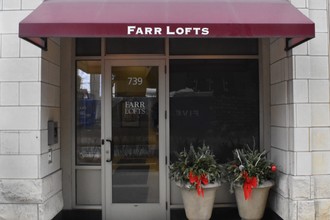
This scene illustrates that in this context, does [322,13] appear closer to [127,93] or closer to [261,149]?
[261,149]

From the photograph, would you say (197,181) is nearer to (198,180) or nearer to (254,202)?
(198,180)

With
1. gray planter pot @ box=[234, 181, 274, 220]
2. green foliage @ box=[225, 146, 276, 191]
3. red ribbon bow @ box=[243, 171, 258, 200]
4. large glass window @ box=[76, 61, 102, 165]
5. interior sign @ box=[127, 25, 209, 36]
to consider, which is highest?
interior sign @ box=[127, 25, 209, 36]

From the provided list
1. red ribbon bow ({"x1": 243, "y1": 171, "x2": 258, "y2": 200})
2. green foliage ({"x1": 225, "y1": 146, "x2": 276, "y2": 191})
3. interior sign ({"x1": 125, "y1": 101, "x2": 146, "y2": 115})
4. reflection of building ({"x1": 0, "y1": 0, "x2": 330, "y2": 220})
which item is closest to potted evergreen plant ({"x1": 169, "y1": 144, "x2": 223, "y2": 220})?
green foliage ({"x1": 225, "y1": 146, "x2": 276, "y2": 191})

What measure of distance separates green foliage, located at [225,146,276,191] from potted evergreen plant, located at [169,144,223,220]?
0.20 metres

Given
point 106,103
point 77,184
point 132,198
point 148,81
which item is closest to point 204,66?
point 148,81

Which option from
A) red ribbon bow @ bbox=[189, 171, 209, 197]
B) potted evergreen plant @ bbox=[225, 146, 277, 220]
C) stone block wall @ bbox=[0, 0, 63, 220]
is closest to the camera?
stone block wall @ bbox=[0, 0, 63, 220]

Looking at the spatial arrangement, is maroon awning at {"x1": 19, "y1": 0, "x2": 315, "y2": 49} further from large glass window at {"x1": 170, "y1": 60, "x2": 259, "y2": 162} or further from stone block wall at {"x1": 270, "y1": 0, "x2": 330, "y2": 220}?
large glass window at {"x1": 170, "y1": 60, "x2": 259, "y2": 162}

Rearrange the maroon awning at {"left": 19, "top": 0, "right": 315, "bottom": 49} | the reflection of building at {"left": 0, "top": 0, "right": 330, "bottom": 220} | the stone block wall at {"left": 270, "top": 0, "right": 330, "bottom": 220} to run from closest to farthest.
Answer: the maroon awning at {"left": 19, "top": 0, "right": 315, "bottom": 49} → the reflection of building at {"left": 0, "top": 0, "right": 330, "bottom": 220} → the stone block wall at {"left": 270, "top": 0, "right": 330, "bottom": 220}

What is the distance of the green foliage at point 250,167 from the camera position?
18.3ft

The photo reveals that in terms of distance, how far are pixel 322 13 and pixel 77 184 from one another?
485 cm

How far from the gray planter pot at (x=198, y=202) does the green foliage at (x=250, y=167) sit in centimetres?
32

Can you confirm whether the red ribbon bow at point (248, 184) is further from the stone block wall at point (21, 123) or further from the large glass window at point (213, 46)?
the stone block wall at point (21, 123)

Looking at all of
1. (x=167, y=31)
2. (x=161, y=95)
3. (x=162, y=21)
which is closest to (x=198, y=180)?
(x=161, y=95)

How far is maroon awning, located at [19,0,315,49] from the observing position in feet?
15.1
